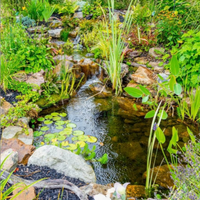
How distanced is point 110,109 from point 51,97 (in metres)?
1.18

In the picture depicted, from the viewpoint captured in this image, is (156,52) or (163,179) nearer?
(163,179)

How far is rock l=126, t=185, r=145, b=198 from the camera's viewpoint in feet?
6.93

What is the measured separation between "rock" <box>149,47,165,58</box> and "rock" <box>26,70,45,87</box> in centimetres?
286

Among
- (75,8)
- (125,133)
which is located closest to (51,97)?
(125,133)

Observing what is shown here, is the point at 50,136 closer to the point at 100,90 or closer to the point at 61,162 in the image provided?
the point at 61,162

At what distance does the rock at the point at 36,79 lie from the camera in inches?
153

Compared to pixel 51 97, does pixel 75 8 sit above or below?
above

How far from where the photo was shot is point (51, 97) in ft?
12.8

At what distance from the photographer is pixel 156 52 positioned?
5137 mm

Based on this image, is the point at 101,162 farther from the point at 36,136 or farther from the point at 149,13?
the point at 149,13

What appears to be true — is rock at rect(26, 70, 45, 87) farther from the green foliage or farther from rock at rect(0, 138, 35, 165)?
the green foliage

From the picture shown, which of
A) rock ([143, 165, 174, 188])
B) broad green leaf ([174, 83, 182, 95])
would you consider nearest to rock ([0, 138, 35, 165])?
rock ([143, 165, 174, 188])

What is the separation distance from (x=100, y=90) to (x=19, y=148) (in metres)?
2.58

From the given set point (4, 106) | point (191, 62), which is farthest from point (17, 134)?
point (191, 62)
